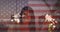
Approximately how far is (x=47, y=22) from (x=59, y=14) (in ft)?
0.64

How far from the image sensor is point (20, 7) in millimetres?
2600

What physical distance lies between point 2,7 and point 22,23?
331 millimetres

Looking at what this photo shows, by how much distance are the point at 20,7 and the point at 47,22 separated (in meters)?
0.40

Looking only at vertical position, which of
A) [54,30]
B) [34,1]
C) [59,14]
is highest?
[34,1]

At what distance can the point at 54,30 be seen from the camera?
105 inches

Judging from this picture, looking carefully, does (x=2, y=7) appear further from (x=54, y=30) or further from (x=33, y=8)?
(x=54, y=30)

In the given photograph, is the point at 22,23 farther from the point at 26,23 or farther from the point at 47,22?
the point at 47,22

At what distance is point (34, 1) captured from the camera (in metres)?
2.60

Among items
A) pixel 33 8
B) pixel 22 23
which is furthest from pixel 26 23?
pixel 33 8

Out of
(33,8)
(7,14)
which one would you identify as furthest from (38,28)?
(7,14)

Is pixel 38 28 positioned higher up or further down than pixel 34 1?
further down

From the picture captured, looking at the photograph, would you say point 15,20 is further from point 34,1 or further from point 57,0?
point 57,0


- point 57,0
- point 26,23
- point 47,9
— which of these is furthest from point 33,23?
point 57,0

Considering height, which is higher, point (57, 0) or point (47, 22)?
point (57, 0)
